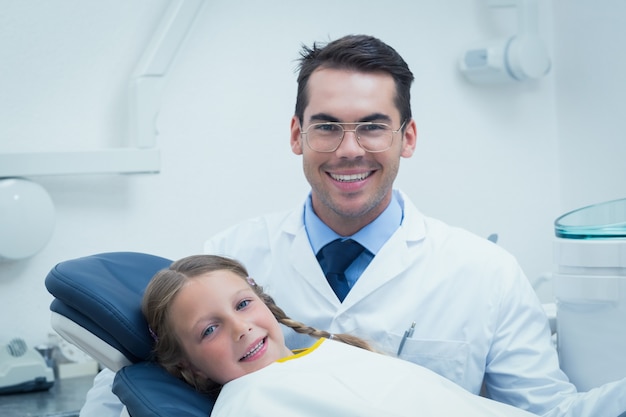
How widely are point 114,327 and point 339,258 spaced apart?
515mm

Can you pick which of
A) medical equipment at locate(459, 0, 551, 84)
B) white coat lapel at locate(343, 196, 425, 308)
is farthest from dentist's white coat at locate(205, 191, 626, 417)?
medical equipment at locate(459, 0, 551, 84)

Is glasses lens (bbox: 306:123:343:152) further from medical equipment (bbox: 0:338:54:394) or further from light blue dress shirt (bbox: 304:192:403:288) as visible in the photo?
medical equipment (bbox: 0:338:54:394)

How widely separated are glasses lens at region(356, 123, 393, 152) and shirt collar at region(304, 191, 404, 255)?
17cm

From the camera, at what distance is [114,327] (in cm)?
141

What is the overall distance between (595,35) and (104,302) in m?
1.94

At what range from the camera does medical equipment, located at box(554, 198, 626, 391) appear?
1429mm

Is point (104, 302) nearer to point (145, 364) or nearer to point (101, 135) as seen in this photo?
point (145, 364)

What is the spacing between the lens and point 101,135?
7.31 ft

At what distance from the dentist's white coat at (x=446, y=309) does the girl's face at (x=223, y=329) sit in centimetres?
21

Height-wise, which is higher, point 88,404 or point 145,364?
point 145,364

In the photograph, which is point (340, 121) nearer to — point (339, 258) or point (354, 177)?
point (354, 177)

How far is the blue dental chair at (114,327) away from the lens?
1344 millimetres

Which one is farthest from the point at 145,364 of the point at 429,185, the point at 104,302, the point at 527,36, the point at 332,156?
the point at 527,36

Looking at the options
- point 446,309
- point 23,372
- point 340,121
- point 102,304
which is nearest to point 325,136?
point 340,121
